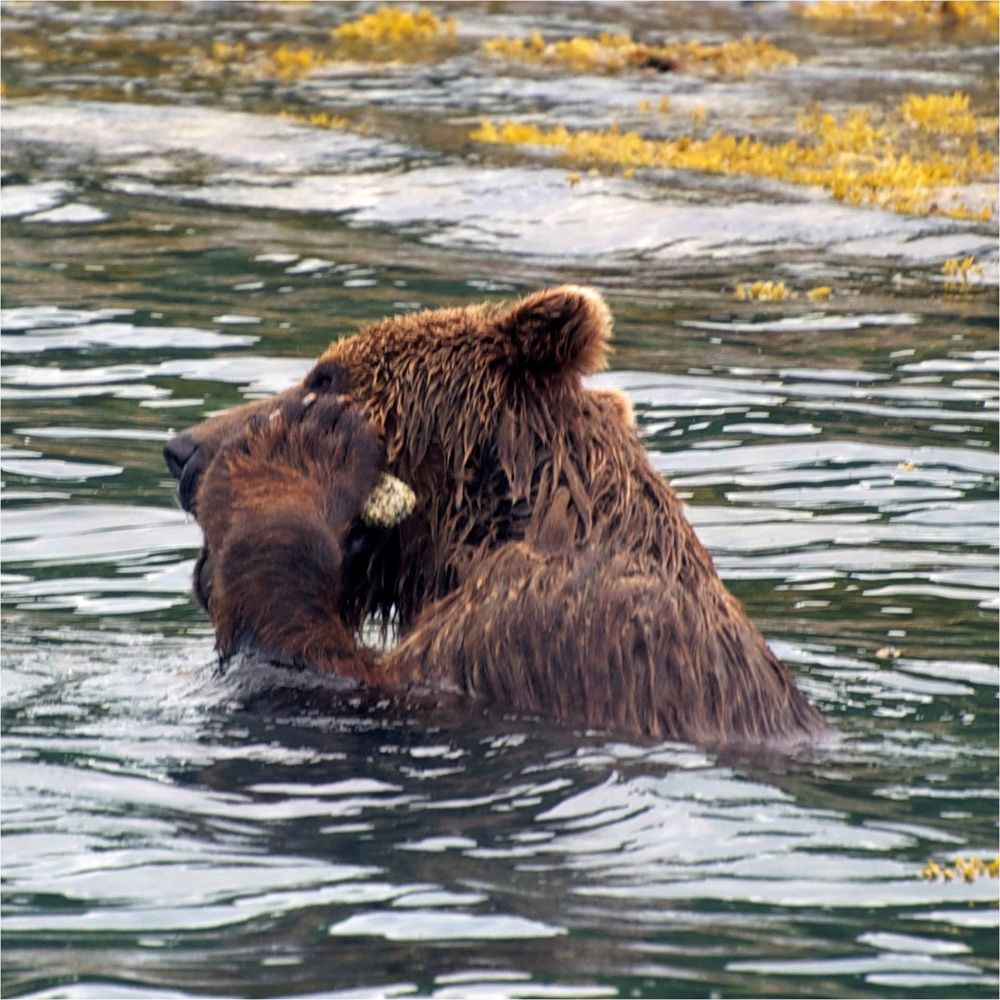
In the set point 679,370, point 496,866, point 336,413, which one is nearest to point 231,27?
point 679,370

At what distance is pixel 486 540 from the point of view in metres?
5.70

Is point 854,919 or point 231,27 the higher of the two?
point 231,27

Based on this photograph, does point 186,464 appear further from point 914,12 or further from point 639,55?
point 914,12

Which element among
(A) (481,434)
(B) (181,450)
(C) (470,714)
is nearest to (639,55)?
(B) (181,450)

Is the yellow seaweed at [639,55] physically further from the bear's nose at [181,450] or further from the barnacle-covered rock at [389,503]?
the barnacle-covered rock at [389,503]

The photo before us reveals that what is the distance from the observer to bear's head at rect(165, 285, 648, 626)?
18.4ft

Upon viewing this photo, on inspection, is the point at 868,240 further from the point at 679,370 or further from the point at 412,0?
the point at 412,0

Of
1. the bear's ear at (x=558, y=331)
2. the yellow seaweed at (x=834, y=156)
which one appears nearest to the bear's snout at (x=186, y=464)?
the bear's ear at (x=558, y=331)

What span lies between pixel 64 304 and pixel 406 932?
28.9 feet

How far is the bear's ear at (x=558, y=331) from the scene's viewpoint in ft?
18.4

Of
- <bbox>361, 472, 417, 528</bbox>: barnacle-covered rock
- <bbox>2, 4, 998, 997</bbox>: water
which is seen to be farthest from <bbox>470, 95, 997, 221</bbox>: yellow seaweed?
<bbox>361, 472, 417, 528</bbox>: barnacle-covered rock

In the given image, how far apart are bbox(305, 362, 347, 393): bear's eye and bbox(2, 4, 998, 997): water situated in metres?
0.92

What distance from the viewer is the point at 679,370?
36.3 ft

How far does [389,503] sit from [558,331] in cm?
68
